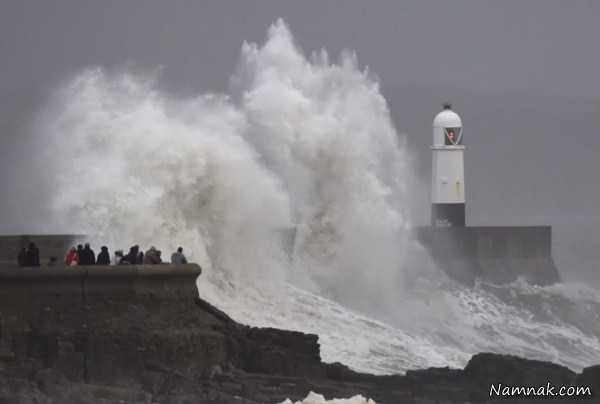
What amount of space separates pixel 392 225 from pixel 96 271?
38.4 ft

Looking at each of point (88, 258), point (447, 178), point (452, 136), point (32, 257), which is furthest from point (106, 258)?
point (452, 136)

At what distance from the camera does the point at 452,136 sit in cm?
3055

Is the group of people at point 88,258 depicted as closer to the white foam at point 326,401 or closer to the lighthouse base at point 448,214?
the white foam at point 326,401

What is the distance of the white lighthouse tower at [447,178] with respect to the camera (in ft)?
99.6

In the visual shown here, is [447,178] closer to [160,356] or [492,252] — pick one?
[492,252]

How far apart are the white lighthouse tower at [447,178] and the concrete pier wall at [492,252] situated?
16.3 inches

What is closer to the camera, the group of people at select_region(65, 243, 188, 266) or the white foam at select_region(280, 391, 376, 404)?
the white foam at select_region(280, 391, 376, 404)

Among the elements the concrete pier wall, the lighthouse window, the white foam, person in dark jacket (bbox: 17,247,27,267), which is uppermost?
the lighthouse window

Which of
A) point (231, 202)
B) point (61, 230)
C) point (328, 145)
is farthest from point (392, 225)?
point (61, 230)

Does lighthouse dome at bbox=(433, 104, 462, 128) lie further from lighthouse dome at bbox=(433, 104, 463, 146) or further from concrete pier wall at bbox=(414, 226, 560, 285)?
concrete pier wall at bbox=(414, 226, 560, 285)

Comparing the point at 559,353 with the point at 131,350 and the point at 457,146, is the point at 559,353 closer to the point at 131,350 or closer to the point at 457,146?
the point at 457,146

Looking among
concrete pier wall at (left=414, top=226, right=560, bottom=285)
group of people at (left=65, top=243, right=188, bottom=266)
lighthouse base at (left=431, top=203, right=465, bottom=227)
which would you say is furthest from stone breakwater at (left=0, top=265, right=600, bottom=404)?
lighthouse base at (left=431, top=203, right=465, bottom=227)

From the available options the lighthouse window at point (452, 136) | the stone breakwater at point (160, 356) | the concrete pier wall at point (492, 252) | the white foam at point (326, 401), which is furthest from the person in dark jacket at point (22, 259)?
the lighthouse window at point (452, 136)

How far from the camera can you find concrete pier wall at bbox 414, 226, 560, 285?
29641mm
